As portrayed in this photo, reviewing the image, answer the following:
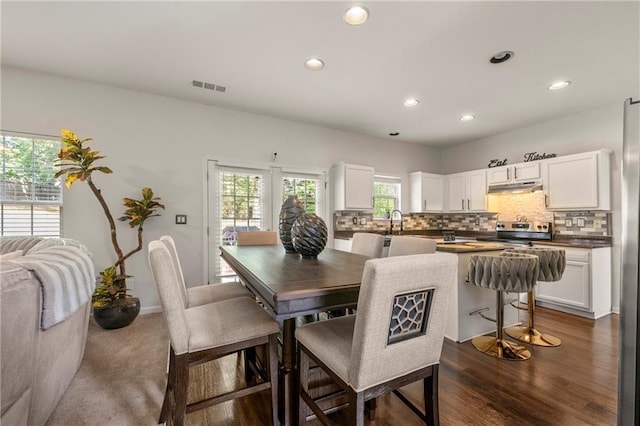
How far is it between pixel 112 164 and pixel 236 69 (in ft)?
6.15

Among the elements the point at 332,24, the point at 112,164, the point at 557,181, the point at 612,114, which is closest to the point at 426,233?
the point at 557,181

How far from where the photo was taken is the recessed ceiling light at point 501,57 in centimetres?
247

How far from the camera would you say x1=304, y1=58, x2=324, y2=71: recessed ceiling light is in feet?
8.52

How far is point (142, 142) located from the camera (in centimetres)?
334

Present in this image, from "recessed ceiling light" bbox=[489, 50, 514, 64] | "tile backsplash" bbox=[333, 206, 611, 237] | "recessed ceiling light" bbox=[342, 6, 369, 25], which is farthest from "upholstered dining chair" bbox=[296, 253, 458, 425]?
"tile backsplash" bbox=[333, 206, 611, 237]

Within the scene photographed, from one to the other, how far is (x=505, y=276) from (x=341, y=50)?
237cm

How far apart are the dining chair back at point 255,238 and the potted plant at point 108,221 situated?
1.10m

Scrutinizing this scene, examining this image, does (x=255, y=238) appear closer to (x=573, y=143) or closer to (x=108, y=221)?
(x=108, y=221)

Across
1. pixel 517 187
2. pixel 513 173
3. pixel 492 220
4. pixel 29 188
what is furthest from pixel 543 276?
pixel 29 188

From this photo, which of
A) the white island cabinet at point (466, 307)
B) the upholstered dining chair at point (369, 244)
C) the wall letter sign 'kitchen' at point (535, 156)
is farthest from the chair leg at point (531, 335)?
the wall letter sign 'kitchen' at point (535, 156)

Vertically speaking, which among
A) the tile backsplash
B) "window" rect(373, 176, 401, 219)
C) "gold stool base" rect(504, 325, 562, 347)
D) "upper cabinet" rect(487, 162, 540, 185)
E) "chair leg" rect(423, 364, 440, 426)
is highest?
"upper cabinet" rect(487, 162, 540, 185)

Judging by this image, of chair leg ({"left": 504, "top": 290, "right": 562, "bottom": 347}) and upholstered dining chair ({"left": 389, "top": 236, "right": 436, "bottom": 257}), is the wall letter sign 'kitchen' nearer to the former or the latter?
chair leg ({"left": 504, "top": 290, "right": 562, "bottom": 347})

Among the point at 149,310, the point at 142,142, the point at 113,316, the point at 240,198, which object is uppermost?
the point at 142,142

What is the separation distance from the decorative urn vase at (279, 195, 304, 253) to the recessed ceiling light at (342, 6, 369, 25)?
1.45 meters
